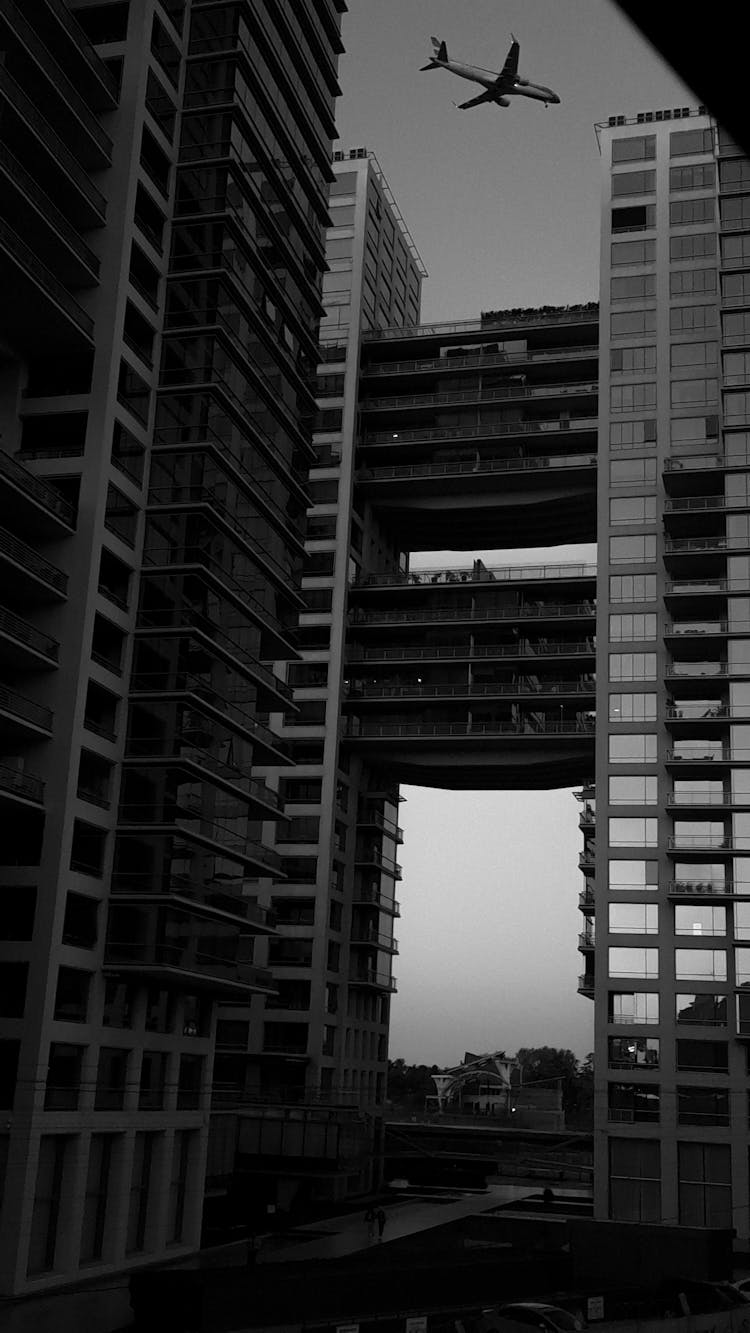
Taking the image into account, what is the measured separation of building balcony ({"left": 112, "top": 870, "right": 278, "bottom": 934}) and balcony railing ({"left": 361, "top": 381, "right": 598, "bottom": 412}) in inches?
1852

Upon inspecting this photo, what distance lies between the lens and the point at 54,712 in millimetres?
51844

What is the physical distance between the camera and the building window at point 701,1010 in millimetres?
77250

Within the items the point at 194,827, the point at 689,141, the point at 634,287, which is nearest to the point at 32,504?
the point at 194,827

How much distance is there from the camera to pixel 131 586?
57.4m

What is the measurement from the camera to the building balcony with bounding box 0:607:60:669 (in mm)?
48531

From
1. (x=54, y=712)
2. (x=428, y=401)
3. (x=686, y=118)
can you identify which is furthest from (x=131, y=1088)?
(x=686, y=118)

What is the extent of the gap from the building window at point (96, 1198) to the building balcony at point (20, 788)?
1265 centimetres

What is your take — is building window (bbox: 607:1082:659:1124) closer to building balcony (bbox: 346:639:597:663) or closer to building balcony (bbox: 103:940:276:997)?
building balcony (bbox: 103:940:276:997)

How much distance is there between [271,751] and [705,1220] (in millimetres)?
34674

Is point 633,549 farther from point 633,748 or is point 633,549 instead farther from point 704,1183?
point 704,1183

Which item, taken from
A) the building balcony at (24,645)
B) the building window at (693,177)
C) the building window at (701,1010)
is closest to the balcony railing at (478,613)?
the building window at (701,1010)

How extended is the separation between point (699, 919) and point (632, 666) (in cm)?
1575

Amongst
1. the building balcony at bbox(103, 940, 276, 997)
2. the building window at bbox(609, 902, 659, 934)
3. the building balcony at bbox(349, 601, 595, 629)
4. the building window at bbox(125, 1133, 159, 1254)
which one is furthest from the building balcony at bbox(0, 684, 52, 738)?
the building balcony at bbox(349, 601, 595, 629)

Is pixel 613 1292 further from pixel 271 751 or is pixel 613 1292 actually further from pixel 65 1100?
pixel 271 751
